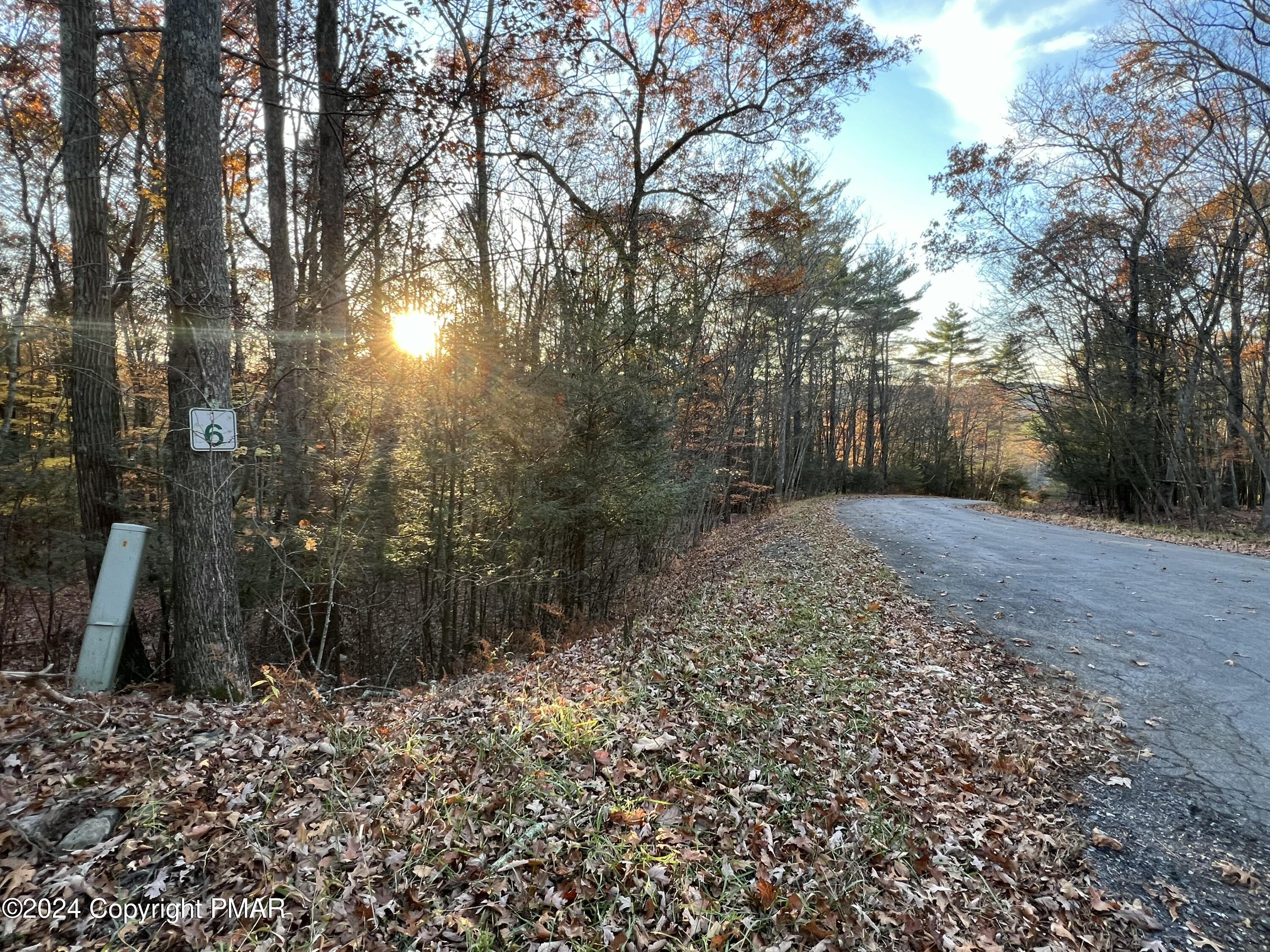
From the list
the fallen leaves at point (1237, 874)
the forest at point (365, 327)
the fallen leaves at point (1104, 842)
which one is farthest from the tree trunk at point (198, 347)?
the fallen leaves at point (1237, 874)

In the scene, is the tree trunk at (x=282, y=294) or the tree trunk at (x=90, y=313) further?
the tree trunk at (x=282, y=294)

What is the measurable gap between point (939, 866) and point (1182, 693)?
3134 mm

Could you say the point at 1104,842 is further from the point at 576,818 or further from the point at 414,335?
the point at 414,335

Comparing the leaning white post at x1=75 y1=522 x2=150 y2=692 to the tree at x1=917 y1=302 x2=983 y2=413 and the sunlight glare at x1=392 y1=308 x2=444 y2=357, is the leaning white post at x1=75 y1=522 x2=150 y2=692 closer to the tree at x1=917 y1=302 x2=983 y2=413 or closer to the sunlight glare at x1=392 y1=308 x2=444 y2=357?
the sunlight glare at x1=392 y1=308 x2=444 y2=357

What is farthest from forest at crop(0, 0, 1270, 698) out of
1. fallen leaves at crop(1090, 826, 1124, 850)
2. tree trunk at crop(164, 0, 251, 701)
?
fallen leaves at crop(1090, 826, 1124, 850)

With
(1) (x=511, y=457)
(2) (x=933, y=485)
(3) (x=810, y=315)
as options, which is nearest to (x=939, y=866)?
(1) (x=511, y=457)

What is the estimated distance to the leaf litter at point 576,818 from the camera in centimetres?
220

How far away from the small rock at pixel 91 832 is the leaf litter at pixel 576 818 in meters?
0.04

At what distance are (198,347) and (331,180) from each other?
4.20m

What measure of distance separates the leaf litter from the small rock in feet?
0.13

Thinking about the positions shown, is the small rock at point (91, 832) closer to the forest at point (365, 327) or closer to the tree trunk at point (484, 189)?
the forest at point (365, 327)

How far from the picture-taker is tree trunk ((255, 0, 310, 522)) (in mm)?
6207

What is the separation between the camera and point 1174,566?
816 cm

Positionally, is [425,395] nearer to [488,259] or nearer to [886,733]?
→ [488,259]
